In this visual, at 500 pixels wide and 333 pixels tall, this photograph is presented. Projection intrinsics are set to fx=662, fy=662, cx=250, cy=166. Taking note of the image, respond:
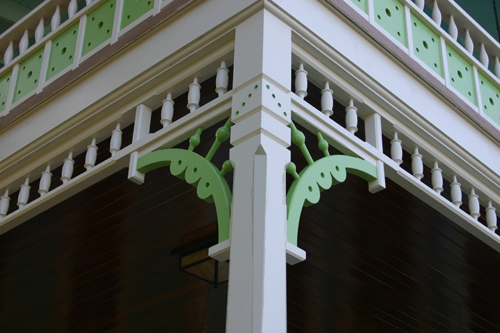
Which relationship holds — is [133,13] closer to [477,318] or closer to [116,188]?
[116,188]

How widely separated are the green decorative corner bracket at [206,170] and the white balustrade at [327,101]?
0.55 metres

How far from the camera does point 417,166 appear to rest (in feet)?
12.9

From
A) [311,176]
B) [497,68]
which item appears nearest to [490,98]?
[497,68]

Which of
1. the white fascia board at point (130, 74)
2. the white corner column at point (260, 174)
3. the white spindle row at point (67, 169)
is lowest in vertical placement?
the white corner column at point (260, 174)

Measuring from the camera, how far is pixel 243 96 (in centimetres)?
324

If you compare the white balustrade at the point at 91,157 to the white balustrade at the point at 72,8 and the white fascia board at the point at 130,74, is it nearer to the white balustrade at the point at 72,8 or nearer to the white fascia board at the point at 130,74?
the white fascia board at the point at 130,74

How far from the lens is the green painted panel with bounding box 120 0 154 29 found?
4.22 metres

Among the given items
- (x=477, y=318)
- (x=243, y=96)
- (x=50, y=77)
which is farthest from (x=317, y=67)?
(x=477, y=318)

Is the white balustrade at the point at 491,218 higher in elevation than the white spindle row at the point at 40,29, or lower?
lower

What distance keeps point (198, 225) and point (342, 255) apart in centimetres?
114

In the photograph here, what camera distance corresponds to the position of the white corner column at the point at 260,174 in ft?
8.84

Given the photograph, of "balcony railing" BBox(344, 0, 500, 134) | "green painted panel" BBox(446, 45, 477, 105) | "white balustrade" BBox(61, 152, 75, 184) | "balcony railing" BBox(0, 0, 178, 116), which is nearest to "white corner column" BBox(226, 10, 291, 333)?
"balcony railing" BBox(344, 0, 500, 134)

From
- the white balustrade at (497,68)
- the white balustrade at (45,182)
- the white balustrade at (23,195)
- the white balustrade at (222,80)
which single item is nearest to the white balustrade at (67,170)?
the white balustrade at (45,182)

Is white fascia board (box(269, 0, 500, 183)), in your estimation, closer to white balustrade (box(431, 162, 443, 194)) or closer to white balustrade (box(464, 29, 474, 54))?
white balustrade (box(431, 162, 443, 194))
